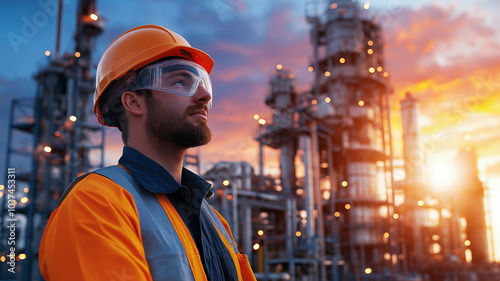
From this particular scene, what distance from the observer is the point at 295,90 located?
33938 millimetres

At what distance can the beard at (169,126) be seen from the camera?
5.82ft

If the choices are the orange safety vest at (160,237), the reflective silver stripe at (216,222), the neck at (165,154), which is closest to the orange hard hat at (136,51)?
the neck at (165,154)

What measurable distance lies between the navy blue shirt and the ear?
0.16 meters

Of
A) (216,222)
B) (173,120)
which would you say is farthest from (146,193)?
(216,222)

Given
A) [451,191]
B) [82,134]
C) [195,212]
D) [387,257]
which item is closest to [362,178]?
[387,257]

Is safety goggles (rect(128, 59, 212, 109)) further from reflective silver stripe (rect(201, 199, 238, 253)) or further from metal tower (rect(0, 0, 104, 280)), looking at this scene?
metal tower (rect(0, 0, 104, 280))

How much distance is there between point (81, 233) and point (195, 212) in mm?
675

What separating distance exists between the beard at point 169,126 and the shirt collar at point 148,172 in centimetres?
12

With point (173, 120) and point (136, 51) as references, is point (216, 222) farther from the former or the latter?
point (136, 51)

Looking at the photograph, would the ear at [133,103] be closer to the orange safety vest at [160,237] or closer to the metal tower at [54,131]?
the orange safety vest at [160,237]

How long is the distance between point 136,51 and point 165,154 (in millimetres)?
475

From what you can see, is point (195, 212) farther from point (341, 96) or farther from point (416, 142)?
point (416, 142)

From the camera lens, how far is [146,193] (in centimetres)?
155

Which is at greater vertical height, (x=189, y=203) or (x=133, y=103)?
(x=133, y=103)
